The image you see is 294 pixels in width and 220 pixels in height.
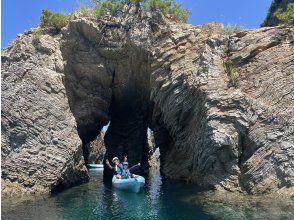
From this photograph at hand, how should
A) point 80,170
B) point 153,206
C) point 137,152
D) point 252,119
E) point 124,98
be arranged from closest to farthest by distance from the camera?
point 153,206 → point 252,119 → point 80,170 → point 124,98 → point 137,152

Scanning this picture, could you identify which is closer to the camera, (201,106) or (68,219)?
(68,219)

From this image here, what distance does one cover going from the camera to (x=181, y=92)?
92.9ft

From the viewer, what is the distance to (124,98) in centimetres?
3841

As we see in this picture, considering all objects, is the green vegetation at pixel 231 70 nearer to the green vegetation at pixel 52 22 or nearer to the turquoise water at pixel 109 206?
the turquoise water at pixel 109 206

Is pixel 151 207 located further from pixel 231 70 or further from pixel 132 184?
pixel 231 70

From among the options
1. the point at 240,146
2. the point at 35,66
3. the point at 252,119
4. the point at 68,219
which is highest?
the point at 35,66

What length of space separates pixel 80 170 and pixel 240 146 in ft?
41.1

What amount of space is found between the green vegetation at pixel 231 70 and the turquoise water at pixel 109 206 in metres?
7.99

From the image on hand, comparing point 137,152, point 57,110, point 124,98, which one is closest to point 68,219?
point 57,110

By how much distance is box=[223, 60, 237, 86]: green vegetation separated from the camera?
25328 millimetres

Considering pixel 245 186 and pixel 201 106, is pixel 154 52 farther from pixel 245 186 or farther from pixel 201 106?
pixel 245 186

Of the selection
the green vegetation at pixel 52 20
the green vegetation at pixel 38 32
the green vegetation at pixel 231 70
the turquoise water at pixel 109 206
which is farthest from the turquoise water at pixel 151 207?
the green vegetation at pixel 52 20

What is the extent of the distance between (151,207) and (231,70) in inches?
433

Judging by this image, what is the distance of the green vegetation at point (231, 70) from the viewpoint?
2533 centimetres
